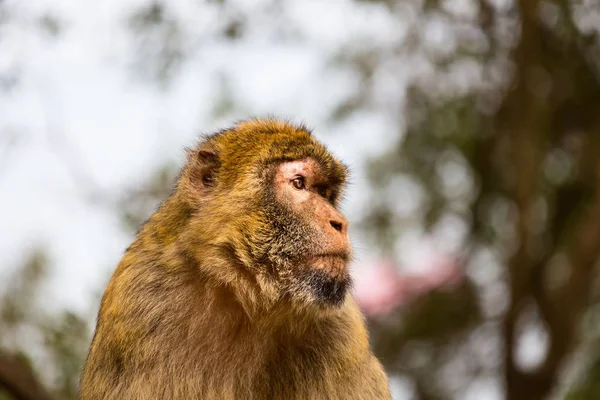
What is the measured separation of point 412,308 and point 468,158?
79.4 inches

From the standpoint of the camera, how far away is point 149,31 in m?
7.68

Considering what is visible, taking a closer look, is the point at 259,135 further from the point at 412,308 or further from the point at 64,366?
the point at 412,308

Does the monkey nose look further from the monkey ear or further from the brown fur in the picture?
the monkey ear

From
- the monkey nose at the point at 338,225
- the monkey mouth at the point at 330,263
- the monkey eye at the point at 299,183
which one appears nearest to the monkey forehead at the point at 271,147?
the monkey eye at the point at 299,183

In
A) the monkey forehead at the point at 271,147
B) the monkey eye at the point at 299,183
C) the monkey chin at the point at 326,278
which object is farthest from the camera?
the monkey forehead at the point at 271,147

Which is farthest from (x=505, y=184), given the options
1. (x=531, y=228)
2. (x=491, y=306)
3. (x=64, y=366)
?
(x=64, y=366)

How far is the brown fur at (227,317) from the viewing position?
14.2 feet

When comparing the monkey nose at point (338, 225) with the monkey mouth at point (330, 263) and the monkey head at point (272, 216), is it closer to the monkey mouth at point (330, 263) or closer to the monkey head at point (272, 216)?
the monkey head at point (272, 216)

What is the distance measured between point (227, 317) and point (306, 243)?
0.59 metres

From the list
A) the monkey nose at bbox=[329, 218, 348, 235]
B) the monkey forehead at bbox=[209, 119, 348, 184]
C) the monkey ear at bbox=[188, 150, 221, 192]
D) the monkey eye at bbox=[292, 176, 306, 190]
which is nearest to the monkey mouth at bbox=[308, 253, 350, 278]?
the monkey nose at bbox=[329, 218, 348, 235]

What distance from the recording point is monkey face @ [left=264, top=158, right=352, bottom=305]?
4.27 metres

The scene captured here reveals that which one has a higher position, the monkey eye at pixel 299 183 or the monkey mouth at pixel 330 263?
the monkey eye at pixel 299 183

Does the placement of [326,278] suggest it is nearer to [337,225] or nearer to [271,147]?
[337,225]

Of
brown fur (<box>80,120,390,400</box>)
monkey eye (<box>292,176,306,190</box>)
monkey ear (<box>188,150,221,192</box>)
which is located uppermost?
monkey ear (<box>188,150,221,192</box>)
